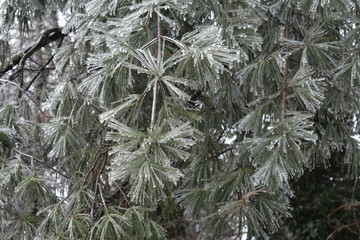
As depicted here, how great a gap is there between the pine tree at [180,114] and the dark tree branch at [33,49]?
0.25 metres

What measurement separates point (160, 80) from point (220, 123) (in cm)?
101

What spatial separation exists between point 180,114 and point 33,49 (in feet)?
5.96

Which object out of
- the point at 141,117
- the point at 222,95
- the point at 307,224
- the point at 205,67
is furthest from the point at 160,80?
the point at 307,224

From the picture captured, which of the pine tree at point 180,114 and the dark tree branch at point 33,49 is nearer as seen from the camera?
the pine tree at point 180,114

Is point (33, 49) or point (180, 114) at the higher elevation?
point (33, 49)

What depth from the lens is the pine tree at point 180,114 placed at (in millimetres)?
1645

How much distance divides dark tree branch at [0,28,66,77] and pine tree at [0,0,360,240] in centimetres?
25

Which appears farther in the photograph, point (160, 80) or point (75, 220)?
point (75, 220)

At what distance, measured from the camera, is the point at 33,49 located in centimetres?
322

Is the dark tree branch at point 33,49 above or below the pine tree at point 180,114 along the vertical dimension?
above

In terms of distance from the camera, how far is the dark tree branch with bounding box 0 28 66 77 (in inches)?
124

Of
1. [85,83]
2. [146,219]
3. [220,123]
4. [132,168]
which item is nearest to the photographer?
[132,168]

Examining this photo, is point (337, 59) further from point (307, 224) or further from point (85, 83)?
point (307, 224)

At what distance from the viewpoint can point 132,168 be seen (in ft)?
4.83
